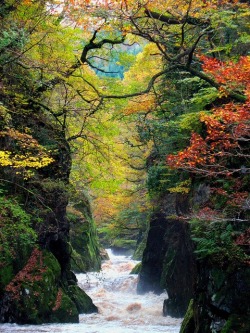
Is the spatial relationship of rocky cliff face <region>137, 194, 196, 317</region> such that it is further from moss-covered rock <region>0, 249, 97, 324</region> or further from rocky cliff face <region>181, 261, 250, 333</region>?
moss-covered rock <region>0, 249, 97, 324</region>

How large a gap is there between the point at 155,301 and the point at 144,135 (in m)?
8.39

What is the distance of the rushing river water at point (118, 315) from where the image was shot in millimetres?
11280

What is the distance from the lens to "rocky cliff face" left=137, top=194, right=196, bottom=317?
1330 cm

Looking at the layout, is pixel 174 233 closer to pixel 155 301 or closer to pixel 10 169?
pixel 155 301

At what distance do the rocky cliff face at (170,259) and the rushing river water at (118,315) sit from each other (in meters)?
0.59

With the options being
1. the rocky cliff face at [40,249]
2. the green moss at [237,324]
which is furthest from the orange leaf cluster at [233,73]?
the rocky cliff face at [40,249]

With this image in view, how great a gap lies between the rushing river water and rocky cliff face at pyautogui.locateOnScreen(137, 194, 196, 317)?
23.4 inches

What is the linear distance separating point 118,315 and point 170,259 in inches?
136

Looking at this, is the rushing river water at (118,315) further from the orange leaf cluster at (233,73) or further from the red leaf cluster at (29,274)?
the orange leaf cluster at (233,73)

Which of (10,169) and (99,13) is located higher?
(99,13)

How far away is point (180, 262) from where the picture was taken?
14.4 m

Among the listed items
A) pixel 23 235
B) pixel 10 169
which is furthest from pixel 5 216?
pixel 10 169

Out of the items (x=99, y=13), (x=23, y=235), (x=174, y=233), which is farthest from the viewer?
(x=174, y=233)

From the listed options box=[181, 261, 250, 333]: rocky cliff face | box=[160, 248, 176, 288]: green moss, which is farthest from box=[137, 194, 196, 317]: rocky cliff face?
box=[181, 261, 250, 333]: rocky cliff face
